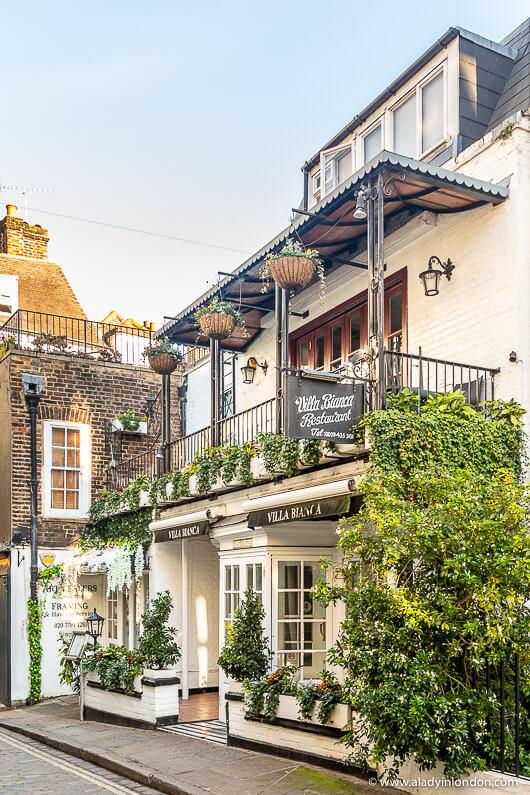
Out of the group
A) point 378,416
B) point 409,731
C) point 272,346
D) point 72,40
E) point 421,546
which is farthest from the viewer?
point 272,346

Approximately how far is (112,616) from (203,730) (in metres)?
6.10

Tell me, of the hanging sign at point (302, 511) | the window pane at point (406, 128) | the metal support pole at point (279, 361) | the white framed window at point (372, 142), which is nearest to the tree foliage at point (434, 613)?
the hanging sign at point (302, 511)

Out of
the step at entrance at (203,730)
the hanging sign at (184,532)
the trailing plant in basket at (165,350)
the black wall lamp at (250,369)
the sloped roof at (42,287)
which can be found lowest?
the step at entrance at (203,730)

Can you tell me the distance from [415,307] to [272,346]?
13.4ft

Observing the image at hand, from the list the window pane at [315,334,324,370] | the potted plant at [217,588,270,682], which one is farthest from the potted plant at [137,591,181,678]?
the window pane at [315,334,324,370]

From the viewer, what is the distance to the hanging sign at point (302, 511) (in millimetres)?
8852

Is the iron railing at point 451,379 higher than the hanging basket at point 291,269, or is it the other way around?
the hanging basket at point 291,269

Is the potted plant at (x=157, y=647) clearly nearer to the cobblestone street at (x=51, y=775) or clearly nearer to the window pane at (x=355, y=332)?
the cobblestone street at (x=51, y=775)

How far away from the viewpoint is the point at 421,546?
699 cm

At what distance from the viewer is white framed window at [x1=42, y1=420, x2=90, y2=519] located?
56.1 ft

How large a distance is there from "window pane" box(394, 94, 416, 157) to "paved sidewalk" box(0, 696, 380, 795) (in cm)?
870

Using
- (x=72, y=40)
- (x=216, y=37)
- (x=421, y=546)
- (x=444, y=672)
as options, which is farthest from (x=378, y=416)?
(x=72, y=40)

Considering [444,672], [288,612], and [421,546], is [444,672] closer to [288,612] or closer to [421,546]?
[421,546]

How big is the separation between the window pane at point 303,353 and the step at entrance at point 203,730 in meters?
5.80
